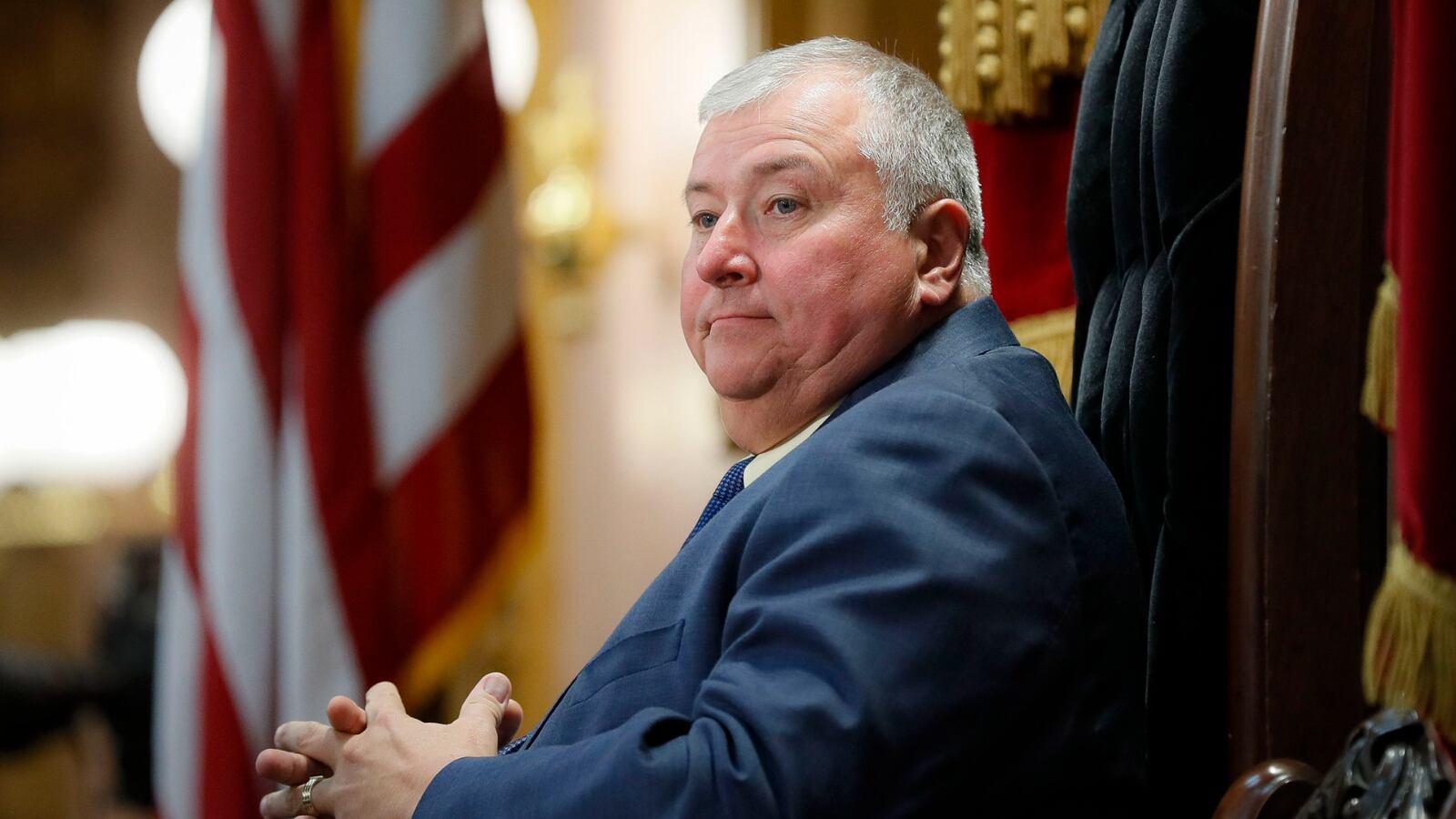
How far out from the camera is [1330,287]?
1354 millimetres

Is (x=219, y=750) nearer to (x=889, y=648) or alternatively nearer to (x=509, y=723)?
(x=509, y=723)

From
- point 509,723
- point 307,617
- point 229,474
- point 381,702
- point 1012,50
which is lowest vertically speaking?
point 307,617

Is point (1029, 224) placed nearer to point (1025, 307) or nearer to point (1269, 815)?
point (1025, 307)

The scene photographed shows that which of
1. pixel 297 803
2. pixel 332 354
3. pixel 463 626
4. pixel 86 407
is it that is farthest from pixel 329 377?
pixel 297 803

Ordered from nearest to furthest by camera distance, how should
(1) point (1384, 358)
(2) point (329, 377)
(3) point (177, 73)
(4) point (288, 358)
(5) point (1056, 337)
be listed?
(1) point (1384, 358) < (5) point (1056, 337) < (2) point (329, 377) < (4) point (288, 358) < (3) point (177, 73)

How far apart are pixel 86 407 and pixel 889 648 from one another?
11.5 ft

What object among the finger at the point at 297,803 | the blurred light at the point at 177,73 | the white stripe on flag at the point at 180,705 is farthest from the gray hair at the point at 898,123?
the blurred light at the point at 177,73

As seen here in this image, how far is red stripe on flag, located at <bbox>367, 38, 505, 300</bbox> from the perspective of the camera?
320 cm

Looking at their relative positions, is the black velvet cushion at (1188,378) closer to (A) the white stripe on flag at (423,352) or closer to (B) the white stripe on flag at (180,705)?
(A) the white stripe on flag at (423,352)

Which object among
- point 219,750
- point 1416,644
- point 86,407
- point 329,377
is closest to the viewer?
point 1416,644

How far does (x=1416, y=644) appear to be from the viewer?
98 cm

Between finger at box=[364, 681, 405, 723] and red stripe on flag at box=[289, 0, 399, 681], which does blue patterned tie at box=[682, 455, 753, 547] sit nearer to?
finger at box=[364, 681, 405, 723]

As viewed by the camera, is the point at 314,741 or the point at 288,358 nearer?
the point at 314,741

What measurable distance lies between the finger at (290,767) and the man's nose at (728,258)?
62 cm
